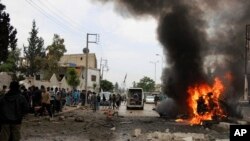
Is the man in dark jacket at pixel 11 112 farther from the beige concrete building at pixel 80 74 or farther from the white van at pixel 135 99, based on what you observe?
the white van at pixel 135 99

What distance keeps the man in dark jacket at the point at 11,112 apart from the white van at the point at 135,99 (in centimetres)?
3883

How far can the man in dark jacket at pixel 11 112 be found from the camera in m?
8.74

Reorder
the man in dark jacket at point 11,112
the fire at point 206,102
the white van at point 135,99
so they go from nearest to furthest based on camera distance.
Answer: the man in dark jacket at point 11,112
the fire at point 206,102
the white van at point 135,99

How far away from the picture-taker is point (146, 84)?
418 feet

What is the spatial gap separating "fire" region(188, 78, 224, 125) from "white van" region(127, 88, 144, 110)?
16906mm

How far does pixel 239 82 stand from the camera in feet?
105

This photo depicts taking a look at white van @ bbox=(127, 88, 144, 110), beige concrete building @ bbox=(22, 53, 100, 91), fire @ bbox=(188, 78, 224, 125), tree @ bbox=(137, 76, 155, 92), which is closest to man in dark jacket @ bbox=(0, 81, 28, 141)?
fire @ bbox=(188, 78, 224, 125)

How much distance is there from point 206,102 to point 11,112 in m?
19.9

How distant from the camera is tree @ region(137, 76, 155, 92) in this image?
123 metres

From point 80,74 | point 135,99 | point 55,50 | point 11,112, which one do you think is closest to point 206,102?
point 11,112

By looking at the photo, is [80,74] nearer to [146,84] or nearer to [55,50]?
[55,50]

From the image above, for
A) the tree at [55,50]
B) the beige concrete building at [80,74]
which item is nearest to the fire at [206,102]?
the beige concrete building at [80,74]

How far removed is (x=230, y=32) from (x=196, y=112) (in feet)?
21.5

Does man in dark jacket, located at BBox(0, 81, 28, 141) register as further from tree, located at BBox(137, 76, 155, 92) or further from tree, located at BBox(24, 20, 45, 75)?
tree, located at BBox(137, 76, 155, 92)
